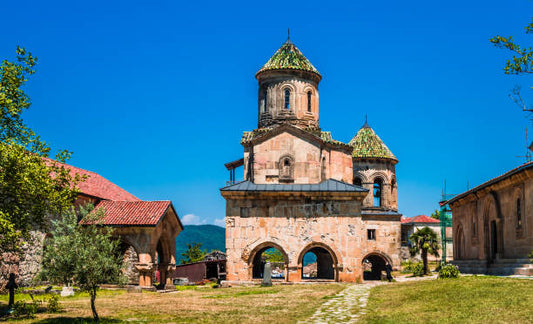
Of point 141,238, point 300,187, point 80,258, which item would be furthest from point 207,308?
point 300,187

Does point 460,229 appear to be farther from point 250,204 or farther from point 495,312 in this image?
point 495,312

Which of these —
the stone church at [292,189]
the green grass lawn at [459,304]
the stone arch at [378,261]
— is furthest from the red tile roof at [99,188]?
the green grass lawn at [459,304]

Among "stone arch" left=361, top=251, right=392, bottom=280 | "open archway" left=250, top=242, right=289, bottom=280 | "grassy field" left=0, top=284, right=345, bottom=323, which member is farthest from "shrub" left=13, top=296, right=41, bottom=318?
"stone arch" left=361, top=251, right=392, bottom=280

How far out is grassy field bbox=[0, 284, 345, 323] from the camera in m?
14.6

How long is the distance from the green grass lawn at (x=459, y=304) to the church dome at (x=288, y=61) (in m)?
16.4

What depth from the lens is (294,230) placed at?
91.0ft

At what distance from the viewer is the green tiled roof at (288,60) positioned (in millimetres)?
31516

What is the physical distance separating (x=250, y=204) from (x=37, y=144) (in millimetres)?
13523

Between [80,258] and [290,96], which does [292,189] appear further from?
[80,258]

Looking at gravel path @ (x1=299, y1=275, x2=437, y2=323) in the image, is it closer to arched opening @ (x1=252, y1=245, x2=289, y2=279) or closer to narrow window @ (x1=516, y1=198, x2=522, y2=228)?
arched opening @ (x1=252, y1=245, x2=289, y2=279)

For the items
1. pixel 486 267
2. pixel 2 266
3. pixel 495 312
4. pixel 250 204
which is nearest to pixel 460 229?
pixel 486 267

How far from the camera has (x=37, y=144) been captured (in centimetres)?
1603

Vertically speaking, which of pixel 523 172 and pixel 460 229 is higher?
pixel 523 172

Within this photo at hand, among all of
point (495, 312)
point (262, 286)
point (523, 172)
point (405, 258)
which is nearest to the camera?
point (495, 312)
